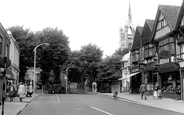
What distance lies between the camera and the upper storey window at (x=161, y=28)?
97.9ft

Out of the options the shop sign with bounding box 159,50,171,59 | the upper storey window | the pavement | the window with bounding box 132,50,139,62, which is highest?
the upper storey window

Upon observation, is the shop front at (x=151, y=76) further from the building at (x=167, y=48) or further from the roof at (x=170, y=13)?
the roof at (x=170, y=13)

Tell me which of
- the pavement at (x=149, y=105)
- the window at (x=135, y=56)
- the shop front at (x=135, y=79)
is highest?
the window at (x=135, y=56)

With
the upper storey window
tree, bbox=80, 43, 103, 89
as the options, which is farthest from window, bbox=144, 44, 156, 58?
tree, bbox=80, 43, 103, 89

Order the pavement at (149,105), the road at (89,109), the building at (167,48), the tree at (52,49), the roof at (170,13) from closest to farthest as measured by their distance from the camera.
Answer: the road at (89,109), the pavement at (149,105), the building at (167,48), the roof at (170,13), the tree at (52,49)

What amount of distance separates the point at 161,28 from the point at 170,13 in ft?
6.60

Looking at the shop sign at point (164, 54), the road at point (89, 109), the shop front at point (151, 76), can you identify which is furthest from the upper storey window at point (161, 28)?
the road at point (89, 109)

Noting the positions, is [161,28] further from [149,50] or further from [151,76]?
[151,76]

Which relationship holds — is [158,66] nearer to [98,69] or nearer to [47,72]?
[47,72]

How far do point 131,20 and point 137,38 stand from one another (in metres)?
105

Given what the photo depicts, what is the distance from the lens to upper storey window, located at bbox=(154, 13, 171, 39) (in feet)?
97.9

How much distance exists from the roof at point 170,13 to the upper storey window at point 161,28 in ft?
2.24

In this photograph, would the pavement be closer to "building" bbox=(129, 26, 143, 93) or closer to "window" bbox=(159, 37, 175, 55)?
"window" bbox=(159, 37, 175, 55)

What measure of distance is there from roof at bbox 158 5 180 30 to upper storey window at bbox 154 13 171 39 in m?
0.68
